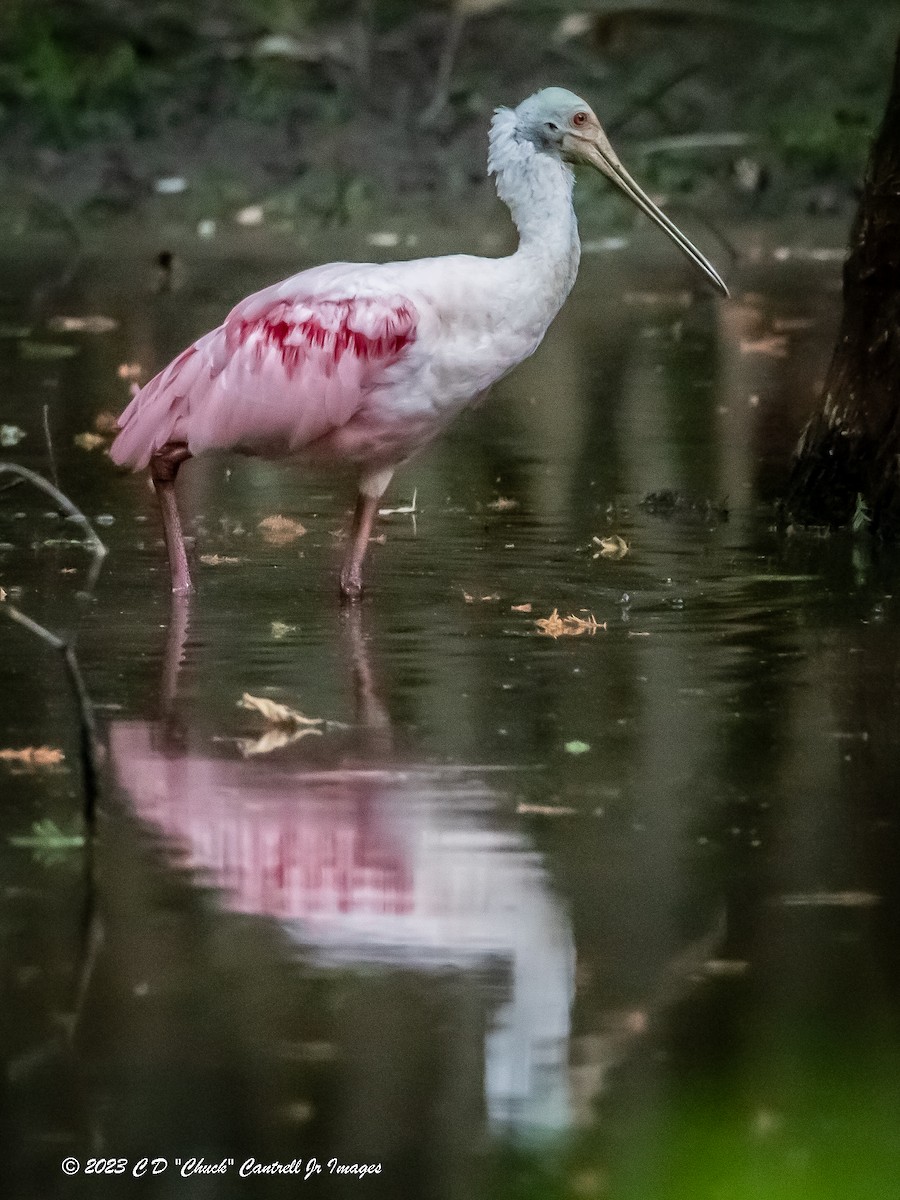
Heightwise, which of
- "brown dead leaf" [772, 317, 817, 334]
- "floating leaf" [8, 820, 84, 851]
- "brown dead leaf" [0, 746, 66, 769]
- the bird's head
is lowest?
"floating leaf" [8, 820, 84, 851]

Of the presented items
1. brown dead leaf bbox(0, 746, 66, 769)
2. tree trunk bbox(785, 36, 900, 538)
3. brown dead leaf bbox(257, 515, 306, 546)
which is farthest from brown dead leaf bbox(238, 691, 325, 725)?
tree trunk bbox(785, 36, 900, 538)

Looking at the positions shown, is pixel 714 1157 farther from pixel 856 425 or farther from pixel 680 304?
pixel 680 304

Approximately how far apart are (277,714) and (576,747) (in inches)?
34.4

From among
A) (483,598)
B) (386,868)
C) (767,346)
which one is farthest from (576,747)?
(767,346)

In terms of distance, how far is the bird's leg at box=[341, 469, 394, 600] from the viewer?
9.98 meters

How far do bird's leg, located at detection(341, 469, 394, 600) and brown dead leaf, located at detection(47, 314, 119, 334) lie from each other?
904 centimetres

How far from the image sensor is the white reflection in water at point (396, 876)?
5.62 meters

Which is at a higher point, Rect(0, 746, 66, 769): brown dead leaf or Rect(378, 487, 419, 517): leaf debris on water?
Rect(378, 487, 419, 517): leaf debris on water

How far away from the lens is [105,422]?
48.0 feet

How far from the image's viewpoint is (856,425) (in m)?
11.1

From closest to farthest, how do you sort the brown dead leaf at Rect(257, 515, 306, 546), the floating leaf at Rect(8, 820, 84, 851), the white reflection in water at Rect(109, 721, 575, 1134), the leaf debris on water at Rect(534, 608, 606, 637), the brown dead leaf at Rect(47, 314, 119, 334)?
the white reflection in water at Rect(109, 721, 575, 1134), the floating leaf at Rect(8, 820, 84, 851), the leaf debris on water at Rect(534, 608, 606, 637), the brown dead leaf at Rect(257, 515, 306, 546), the brown dead leaf at Rect(47, 314, 119, 334)

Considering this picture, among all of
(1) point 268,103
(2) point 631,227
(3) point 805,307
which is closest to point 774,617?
(3) point 805,307

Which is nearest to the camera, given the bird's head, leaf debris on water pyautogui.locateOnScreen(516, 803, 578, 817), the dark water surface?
the dark water surface

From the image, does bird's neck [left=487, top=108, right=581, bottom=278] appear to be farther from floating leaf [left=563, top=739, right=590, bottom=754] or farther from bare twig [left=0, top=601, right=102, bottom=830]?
bare twig [left=0, top=601, right=102, bottom=830]
